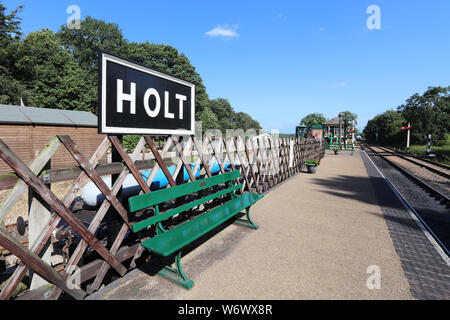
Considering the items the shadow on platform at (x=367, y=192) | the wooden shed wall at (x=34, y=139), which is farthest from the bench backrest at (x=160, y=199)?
the wooden shed wall at (x=34, y=139)

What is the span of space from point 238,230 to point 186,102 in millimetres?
2642

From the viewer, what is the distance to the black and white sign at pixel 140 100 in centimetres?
265

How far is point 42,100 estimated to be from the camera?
30031mm

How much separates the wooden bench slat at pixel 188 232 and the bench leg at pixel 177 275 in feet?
0.68

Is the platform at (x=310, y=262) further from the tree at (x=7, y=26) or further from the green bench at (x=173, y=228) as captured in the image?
the tree at (x=7, y=26)

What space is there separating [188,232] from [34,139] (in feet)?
50.6

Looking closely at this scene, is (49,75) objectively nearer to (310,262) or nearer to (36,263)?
(36,263)

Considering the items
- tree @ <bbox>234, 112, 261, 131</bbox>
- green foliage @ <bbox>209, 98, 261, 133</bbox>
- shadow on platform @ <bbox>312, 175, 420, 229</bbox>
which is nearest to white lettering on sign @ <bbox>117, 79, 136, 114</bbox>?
shadow on platform @ <bbox>312, 175, 420, 229</bbox>

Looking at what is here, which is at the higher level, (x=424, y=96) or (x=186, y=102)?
(x=424, y=96)

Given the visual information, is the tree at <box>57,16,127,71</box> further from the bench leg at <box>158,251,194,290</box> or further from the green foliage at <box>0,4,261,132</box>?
the bench leg at <box>158,251,194,290</box>

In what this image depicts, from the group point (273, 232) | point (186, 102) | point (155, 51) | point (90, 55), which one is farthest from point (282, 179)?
point (90, 55)

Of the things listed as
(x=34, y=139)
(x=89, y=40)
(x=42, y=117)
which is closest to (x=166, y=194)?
(x=34, y=139)

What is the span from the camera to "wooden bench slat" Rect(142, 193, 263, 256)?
2.72 meters
